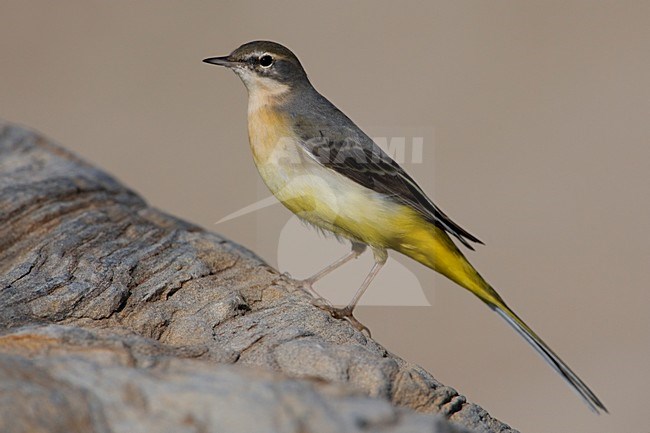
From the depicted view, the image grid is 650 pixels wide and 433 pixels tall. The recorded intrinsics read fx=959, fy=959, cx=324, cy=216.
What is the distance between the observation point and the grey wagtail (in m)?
6.40

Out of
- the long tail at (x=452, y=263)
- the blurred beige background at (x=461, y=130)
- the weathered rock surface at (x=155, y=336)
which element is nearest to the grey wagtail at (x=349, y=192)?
the long tail at (x=452, y=263)

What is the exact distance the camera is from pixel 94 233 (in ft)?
20.6

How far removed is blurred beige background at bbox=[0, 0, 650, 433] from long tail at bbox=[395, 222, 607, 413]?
1670mm

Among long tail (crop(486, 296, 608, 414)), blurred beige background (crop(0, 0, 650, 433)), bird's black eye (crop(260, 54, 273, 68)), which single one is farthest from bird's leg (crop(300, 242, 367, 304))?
bird's black eye (crop(260, 54, 273, 68))

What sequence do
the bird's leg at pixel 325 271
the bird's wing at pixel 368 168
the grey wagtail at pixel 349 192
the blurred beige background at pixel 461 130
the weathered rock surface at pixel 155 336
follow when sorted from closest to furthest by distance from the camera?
the weathered rock surface at pixel 155 336
the bird's leg at pixel 325 271
the grey wagtail at pixel 349 192
the bird's wing at pixel 368 168
the blurred beige background at pixel 461 130

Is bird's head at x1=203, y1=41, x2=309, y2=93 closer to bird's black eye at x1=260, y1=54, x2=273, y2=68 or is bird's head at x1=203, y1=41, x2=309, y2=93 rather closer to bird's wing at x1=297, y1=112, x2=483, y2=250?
bird's black eye at x1=260, y1=54, x2=273, y2=68

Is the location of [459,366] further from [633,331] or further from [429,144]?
[429,144]

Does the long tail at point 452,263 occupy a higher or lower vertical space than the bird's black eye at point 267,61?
lower

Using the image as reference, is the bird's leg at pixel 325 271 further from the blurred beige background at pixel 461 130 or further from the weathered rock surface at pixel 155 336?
the blurred beige background at pixel 461 130

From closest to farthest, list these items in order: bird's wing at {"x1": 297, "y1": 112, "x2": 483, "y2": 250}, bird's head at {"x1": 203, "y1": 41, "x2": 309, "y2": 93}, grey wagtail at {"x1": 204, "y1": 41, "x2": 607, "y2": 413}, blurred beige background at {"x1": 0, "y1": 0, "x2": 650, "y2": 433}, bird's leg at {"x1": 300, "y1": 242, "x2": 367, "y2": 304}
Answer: bird's leg at {"x1": 300, "y1": 242, "x2": 367, "y2": 304} < grey wagtail at {"x1": 204, "y1": 41, "x2": 607, "y2": 413} < bird's wing at {"x1": 297, "y1": 112, "x2": 483, "y2": 250} < bird's head at {"x1": 203, "y1": 41, "x2": 309, "y2": 93} < blurred beige background at {"x1": 0, "y1": 0, "x2": 650, "y2": 433}

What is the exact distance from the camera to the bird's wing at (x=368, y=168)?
6.63 meters

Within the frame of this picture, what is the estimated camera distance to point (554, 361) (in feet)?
19.9

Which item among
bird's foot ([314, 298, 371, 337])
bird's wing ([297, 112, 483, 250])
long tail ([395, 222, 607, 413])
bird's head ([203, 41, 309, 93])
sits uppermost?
bird's head ([203, 41, 309, 93])

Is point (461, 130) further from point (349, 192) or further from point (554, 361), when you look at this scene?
point (554, 361)
